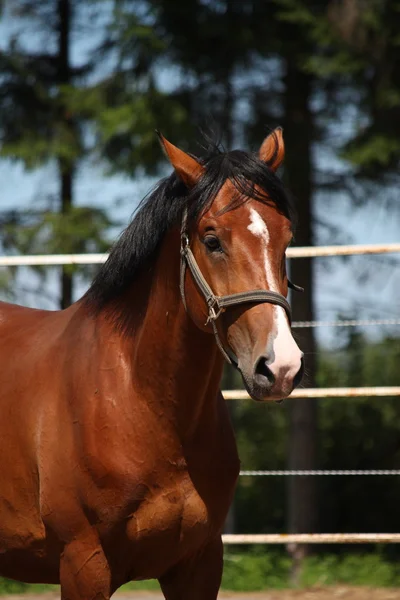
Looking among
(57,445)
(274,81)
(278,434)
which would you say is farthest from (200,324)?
(278,434)

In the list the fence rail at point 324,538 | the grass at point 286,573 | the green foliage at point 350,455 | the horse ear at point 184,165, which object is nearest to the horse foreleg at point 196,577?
the horse ear at point 184,165

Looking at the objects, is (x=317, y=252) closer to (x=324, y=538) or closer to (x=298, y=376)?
(x=324, y=538)

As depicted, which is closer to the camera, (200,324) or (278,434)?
(200,324)

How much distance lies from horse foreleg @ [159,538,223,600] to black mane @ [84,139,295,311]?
0.92 m

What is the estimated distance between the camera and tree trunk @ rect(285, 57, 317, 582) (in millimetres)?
9516

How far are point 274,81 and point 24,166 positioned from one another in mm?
3077

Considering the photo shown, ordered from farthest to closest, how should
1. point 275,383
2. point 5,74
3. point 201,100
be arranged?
point 5,74 → point 201,100 → point 275,383

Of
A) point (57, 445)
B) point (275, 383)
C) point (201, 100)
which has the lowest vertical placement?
point (57, 445)

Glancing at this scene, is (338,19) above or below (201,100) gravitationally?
above

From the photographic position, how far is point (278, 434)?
1304 centimetres

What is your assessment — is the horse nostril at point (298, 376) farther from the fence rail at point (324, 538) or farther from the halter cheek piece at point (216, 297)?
the fence rail at point (324, 538)

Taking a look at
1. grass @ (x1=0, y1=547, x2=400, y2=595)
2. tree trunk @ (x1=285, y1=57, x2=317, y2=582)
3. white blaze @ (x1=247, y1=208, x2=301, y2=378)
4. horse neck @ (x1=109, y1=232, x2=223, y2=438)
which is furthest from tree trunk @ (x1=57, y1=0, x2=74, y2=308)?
white blaze @ (x1=247, y1=208, x2=301, y2=378)

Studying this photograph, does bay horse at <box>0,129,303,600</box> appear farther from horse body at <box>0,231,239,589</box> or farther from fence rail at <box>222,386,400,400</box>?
fence rail at <box>222,386,400,400</box>

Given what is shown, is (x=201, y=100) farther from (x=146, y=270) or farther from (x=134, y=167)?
(x=146, y=270)
